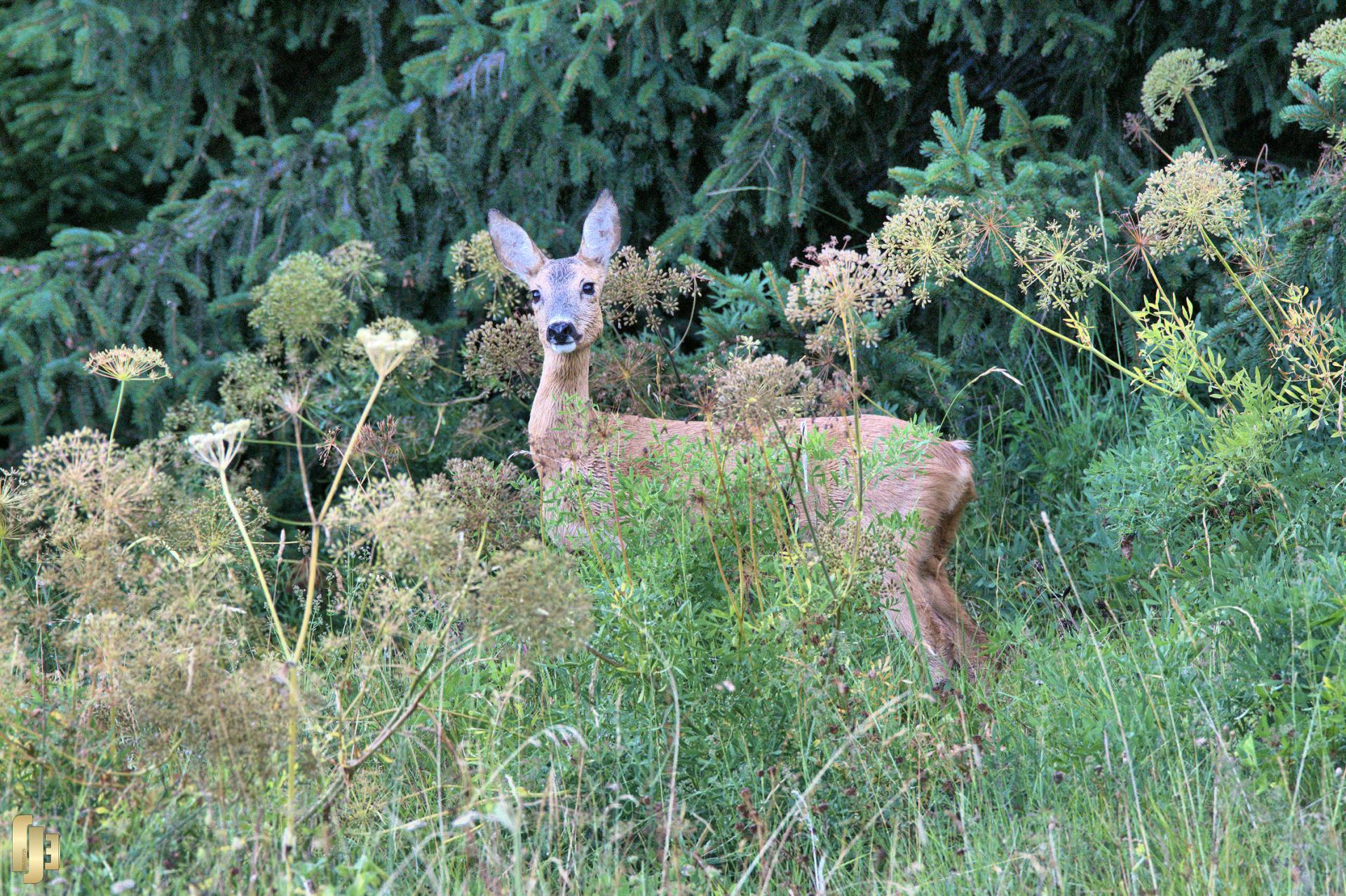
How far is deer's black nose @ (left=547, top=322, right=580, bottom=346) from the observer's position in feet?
16.7

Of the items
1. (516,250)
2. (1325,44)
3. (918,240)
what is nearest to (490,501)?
(918,240)

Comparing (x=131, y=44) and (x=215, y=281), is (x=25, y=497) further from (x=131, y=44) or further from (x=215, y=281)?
(x=131, y=44)

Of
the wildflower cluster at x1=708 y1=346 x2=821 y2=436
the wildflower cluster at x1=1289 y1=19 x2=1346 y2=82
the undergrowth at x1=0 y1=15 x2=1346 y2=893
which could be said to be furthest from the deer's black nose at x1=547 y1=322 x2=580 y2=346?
the wildflower cluster at x1=1289 y1=19 x2=1346 y2=82

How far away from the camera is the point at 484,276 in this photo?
6.16m

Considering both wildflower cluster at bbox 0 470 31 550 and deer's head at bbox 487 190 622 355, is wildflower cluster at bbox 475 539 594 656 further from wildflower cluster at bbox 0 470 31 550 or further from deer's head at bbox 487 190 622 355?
deer's head at bbox 487 190 622 355

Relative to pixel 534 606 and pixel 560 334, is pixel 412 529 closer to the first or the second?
pixel 534 606

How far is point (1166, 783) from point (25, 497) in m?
2.78

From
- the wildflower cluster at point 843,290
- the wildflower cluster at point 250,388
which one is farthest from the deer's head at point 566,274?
the wildflower cluster at point 843,290

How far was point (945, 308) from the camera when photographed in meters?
6.08

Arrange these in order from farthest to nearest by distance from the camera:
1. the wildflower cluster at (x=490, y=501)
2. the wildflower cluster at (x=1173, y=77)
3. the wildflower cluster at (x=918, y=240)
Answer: the wildflower cluster at (x=1173, y=77) < the wildflower cluster at (x=918, y=240) < the wildflower cluster at (x=490, y=501)

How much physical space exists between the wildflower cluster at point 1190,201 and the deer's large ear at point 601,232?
6.89ft

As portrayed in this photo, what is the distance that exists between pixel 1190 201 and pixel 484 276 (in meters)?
3.20

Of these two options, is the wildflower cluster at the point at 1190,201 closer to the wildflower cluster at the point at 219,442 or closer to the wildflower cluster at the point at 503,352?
the wildflower cluster at the point at 503,352

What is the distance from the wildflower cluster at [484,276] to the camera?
5188 millimetres
